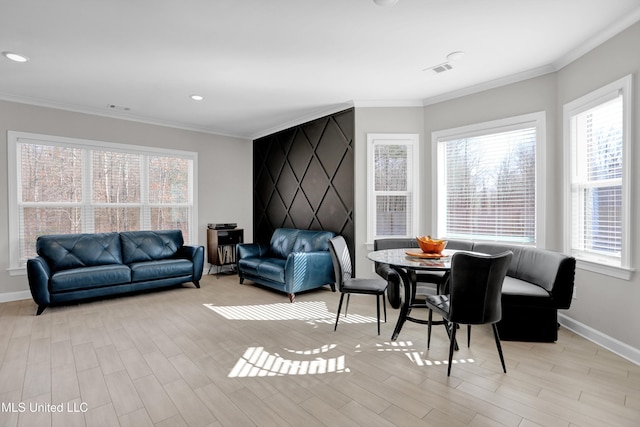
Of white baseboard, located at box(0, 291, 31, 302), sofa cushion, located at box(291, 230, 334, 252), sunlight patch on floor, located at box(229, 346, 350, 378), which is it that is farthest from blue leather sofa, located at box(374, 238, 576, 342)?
white baseboard, located at box(0, 291, 31, 302)

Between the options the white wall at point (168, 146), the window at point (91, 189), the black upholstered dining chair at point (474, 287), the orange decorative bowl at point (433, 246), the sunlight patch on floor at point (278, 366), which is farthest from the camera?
the window at point (91, 189)

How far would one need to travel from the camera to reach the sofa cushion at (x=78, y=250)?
4145mm

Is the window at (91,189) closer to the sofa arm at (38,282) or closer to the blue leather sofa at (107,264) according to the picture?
the blue leather sofa at (107,264)

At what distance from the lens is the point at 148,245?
4.95 meters

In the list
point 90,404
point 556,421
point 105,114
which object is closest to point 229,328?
point 90,404

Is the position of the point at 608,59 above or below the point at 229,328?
above

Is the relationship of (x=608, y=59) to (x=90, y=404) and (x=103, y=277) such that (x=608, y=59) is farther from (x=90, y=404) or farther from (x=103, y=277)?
(x=103, y=277)

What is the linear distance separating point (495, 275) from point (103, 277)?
14.4 ft

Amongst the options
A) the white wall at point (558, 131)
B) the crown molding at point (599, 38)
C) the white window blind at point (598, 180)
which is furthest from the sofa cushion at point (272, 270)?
the crown molding at point (599, 38)

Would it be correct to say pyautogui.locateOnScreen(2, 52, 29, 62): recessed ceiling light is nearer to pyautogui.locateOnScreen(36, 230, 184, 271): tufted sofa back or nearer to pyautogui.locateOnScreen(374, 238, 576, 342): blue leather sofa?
pyautogui.locateOnScreen(36, 230, 184, 271): tufted sofa back

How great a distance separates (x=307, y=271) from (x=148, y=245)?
99.1 inches

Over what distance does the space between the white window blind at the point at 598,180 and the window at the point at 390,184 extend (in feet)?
6.05

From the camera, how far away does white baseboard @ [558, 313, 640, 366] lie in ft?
8.45

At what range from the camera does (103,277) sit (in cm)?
410
